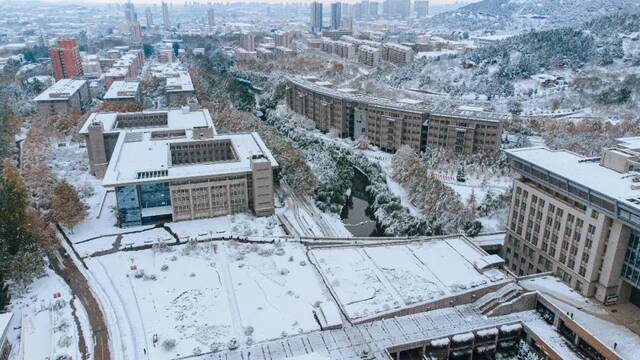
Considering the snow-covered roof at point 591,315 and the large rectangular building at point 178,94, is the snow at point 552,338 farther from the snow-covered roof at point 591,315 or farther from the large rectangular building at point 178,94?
the large rectangular building at point 178,94

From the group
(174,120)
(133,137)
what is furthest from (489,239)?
(174,120)

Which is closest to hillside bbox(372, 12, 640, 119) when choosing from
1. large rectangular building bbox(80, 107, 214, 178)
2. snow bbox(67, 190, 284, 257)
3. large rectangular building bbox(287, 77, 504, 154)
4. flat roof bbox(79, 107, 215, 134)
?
large rectangular building bbox(287, 77, 504, 154)

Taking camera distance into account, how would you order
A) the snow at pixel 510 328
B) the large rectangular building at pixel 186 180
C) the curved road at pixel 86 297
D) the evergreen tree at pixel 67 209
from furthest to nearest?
1. the large rectangular building at pixel 186 180
2. the evergreen tree at pixel 67 209
3. the snow at pixel 510 328
4. the curved road at pixel 86 297

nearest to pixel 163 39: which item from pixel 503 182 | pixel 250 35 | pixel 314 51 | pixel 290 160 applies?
pixel 250 35

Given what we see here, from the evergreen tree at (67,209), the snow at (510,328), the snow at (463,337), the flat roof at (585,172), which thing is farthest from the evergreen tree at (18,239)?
the flat roof at (585,172)

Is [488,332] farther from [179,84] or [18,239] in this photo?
[179,84]

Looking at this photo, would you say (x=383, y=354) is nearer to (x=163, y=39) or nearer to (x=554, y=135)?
(x=554, y=135)
